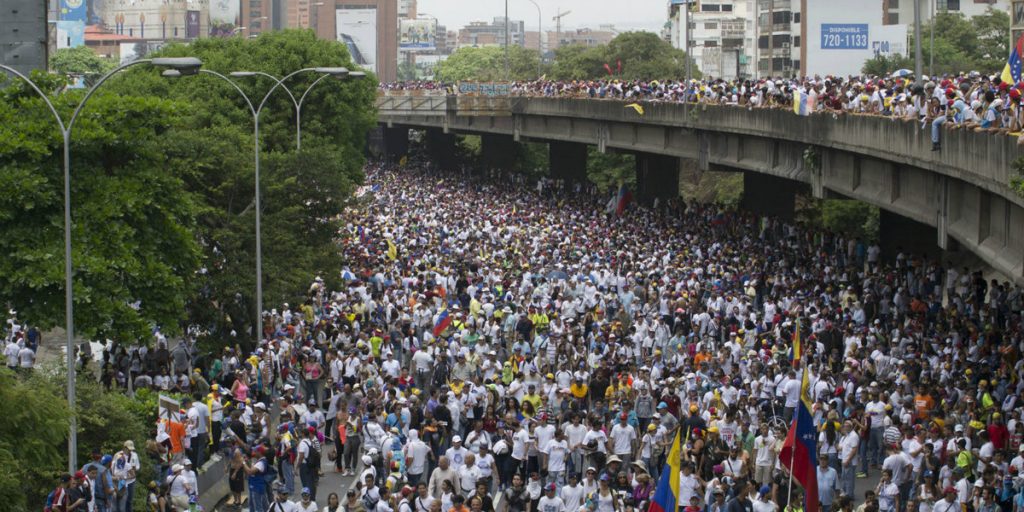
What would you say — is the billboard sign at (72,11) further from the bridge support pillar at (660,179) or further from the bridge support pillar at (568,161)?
the bridge support pillar at (660,179)

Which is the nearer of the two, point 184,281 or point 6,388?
point 6,388

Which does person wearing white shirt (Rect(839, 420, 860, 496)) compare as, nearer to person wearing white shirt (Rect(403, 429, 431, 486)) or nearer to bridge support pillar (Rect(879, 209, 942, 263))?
person wearing white shirt (Rect(403, 429, 431, 486))

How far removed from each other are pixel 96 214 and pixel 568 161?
166 ft

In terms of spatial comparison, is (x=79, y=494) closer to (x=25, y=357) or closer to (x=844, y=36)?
(x=25, y=357)

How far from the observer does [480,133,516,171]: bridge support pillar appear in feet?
277

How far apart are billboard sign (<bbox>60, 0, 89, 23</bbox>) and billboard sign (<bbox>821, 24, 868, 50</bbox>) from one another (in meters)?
92.2

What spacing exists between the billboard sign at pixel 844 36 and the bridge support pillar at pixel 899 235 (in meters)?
69.2

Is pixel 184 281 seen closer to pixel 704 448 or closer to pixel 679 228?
pixel 704 448

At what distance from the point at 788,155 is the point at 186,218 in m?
19.3

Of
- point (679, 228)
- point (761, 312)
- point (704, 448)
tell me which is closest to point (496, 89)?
point (679, 228)

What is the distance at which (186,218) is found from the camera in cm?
2553

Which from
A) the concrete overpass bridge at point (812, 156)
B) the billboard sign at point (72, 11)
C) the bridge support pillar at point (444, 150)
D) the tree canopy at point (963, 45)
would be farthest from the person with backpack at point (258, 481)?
the billboard sign at point (72, 11)

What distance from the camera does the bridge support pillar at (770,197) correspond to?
51.0 m

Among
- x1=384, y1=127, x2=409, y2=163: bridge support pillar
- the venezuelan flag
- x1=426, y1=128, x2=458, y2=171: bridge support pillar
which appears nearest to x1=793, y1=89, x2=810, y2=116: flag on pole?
the venezuelan flag
